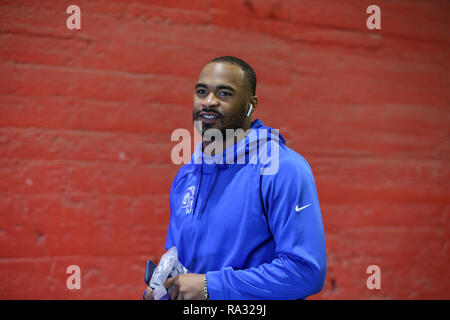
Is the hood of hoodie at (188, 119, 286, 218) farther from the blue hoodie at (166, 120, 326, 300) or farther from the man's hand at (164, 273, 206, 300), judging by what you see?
the man's hand at (164, 273, 206, 300)

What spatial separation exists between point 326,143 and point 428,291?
0.87 m

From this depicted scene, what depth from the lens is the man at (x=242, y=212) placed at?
943mm

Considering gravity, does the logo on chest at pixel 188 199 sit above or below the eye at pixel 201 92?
below

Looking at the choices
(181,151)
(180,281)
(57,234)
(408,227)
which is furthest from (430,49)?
(57,234)

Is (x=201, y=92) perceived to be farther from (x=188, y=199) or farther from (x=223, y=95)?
(x=188, y=199)

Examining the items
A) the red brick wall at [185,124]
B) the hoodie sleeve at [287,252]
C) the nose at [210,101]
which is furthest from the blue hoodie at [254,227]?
the red brick wall at [185,124]

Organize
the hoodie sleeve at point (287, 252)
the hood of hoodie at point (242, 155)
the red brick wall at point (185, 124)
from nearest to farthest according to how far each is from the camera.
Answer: the hoodie sleeve at point (287, 252), the hood of hoodie at point (242, 155), the red brick wall at point (185, 124)

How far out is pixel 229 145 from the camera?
1.12 metres

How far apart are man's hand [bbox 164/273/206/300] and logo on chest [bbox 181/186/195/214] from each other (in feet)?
0.62

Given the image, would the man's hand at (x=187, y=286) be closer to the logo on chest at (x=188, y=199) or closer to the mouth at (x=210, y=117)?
the logo on chest at (x=188, y=199)

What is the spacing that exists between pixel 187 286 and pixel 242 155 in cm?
35

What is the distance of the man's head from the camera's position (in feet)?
3.50
